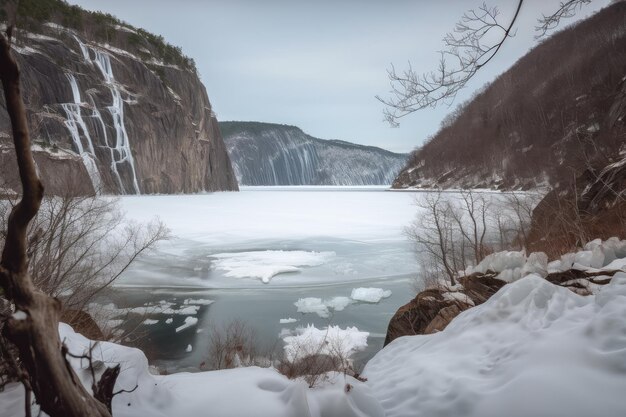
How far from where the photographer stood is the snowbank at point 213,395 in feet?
8.30

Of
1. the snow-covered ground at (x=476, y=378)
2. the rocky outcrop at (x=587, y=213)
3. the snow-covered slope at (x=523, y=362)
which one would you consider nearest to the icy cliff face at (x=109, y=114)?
the snow-covered ground at (x=476, y=378)

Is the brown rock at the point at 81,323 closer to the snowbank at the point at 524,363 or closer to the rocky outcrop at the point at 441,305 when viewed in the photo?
the rocky outcrop at the point at 441,305

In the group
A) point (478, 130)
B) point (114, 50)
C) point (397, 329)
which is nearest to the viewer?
point (397, 329)

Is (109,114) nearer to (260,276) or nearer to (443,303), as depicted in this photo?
(260,276)

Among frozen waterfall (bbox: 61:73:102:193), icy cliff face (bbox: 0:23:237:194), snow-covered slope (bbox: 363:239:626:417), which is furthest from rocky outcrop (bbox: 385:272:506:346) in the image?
frozen waterfall (bbox: 61:73:102:193)

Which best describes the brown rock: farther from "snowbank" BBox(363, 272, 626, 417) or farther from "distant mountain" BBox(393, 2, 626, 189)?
"distant mountain" BBox(393, 2, 626, 189)

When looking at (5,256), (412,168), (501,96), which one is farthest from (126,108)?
(501,96)

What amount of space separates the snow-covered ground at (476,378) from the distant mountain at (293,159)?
143664mm

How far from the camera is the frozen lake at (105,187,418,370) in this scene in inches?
403

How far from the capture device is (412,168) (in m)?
94.6

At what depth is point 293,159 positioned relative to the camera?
162 m

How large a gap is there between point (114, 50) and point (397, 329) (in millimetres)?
54270

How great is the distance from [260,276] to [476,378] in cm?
1248

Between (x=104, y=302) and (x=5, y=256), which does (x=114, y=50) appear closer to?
(x=104, y=302)
